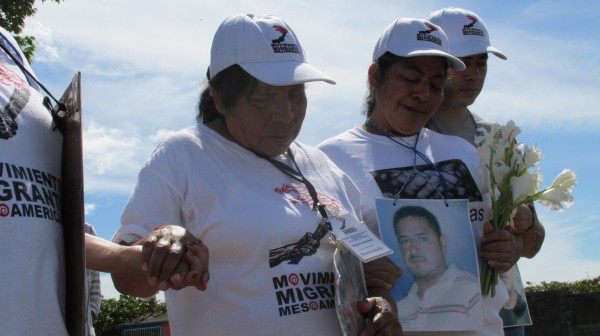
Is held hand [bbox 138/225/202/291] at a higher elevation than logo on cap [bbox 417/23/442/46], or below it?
below

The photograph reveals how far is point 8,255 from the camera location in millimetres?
1999

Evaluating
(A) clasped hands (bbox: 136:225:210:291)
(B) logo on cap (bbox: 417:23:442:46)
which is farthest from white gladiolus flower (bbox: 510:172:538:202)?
(A) clasped hands (bbox: 136:225:210:291)

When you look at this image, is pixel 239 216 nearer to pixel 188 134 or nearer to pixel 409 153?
pixel 188 134

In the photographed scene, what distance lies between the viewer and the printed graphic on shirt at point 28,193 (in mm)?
2043

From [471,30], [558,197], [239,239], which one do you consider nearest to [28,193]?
[239,239]

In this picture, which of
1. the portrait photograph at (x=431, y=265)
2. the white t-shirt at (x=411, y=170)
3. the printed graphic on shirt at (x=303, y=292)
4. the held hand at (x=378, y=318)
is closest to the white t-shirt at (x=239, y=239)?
the printed graphic on shirt at (x=303, y=292)

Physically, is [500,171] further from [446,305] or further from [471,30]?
[471,30]

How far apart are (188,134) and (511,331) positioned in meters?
2.03

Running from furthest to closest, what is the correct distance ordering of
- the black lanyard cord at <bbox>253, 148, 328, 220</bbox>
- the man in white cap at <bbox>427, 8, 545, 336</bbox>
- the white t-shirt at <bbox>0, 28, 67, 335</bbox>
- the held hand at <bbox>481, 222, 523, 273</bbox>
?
the man in white cap at <bbox>427, 8, 545, 336</bbox> < the held hand at <bbox>481, 222, 523, 273</bbox> < the black lanyard cord at <bbox>253, 148, 328, 220</bbox> < the white t-shirt at <bbox>0, 28, 67, 335</bbox>

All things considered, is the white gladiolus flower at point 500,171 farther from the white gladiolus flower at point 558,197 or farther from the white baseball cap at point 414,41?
the white baseball cap at point 414,41

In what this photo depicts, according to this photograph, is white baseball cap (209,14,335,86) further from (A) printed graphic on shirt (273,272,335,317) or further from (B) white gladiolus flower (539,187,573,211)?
(B) white gladiolus flower (539,187,573,211)

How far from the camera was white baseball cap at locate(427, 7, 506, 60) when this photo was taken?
430cm

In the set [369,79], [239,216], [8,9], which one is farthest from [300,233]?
[8,9]

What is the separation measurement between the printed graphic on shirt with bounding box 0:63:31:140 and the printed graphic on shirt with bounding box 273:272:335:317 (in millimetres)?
935
